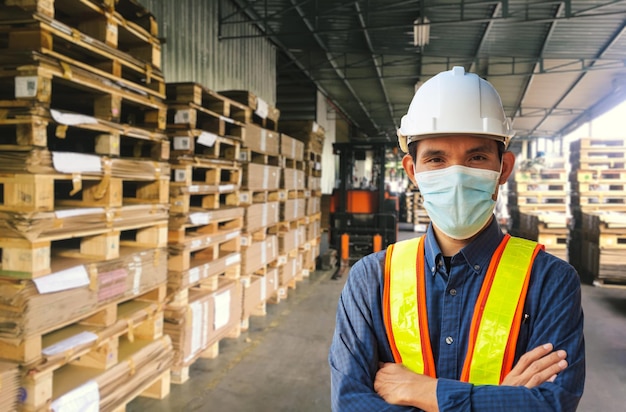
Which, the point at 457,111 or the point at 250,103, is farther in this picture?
the point at 250,103

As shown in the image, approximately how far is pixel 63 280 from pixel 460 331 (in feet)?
7.79

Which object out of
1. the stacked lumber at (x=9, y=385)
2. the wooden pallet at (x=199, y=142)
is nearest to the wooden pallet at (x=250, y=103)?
the wooden pallet at (x=199, y=142)

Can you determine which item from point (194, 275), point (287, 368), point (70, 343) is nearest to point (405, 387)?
point (70, 343)

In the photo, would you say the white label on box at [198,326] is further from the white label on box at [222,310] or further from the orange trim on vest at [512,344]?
the orange trim on vest at [512,344]

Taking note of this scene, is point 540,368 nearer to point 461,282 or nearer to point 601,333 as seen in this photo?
point 461,282

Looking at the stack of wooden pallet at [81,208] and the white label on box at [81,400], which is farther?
the white label on box at [81,400]

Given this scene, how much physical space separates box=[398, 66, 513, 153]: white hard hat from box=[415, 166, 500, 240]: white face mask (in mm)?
144

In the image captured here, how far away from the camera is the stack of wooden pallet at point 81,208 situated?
2.52 meters

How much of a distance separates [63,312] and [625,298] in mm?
9178

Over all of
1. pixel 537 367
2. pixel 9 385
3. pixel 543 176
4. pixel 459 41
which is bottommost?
pixel 9 385

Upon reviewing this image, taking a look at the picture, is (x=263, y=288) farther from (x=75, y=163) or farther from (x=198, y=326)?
(x=75, y=163)

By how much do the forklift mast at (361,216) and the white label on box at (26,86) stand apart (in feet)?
26.9

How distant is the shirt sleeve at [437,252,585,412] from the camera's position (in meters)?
1.36

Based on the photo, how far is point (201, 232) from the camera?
16.2 ft
